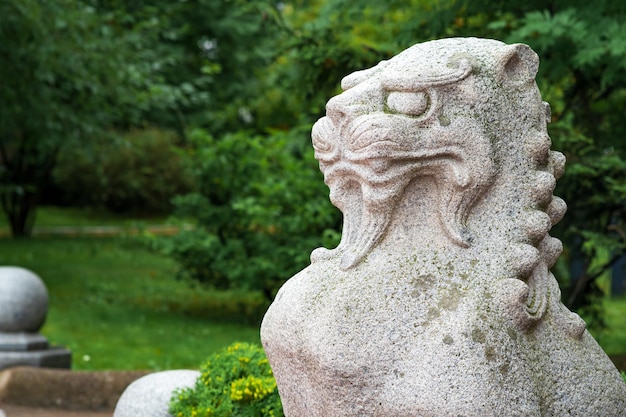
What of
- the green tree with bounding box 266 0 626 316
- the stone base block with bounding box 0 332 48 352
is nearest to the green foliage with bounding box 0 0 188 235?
the green tree with bounding box 266 0 626 316

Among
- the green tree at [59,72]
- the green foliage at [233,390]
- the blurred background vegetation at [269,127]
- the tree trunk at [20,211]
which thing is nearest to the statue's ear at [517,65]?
the green foliage at [233,390]

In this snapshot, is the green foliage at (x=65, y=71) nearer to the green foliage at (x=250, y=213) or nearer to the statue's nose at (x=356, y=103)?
the green foliage at (x=250, y=213)

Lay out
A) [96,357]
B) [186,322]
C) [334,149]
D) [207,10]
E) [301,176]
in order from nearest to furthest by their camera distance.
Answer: [334,149]
[96,357]
[301,176]
[186,322]
[207,10]

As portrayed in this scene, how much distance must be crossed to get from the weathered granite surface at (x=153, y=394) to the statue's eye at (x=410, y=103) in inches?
111

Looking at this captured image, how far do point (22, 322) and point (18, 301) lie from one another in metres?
0.22

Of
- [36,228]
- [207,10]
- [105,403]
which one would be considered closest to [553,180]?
[105,403]

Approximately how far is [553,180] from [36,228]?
77.0ft

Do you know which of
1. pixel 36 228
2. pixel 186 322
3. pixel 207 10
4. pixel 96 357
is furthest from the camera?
pixel 36 228

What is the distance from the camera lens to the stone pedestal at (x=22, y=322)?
9414 mm

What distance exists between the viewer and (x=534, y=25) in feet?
24.8

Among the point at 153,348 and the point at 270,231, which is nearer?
the point at 153,348

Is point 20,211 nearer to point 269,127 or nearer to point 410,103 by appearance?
point 269,127

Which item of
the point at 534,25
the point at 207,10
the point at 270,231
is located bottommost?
the point at 270,231

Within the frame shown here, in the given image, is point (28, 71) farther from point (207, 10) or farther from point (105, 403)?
point (207, 10)
